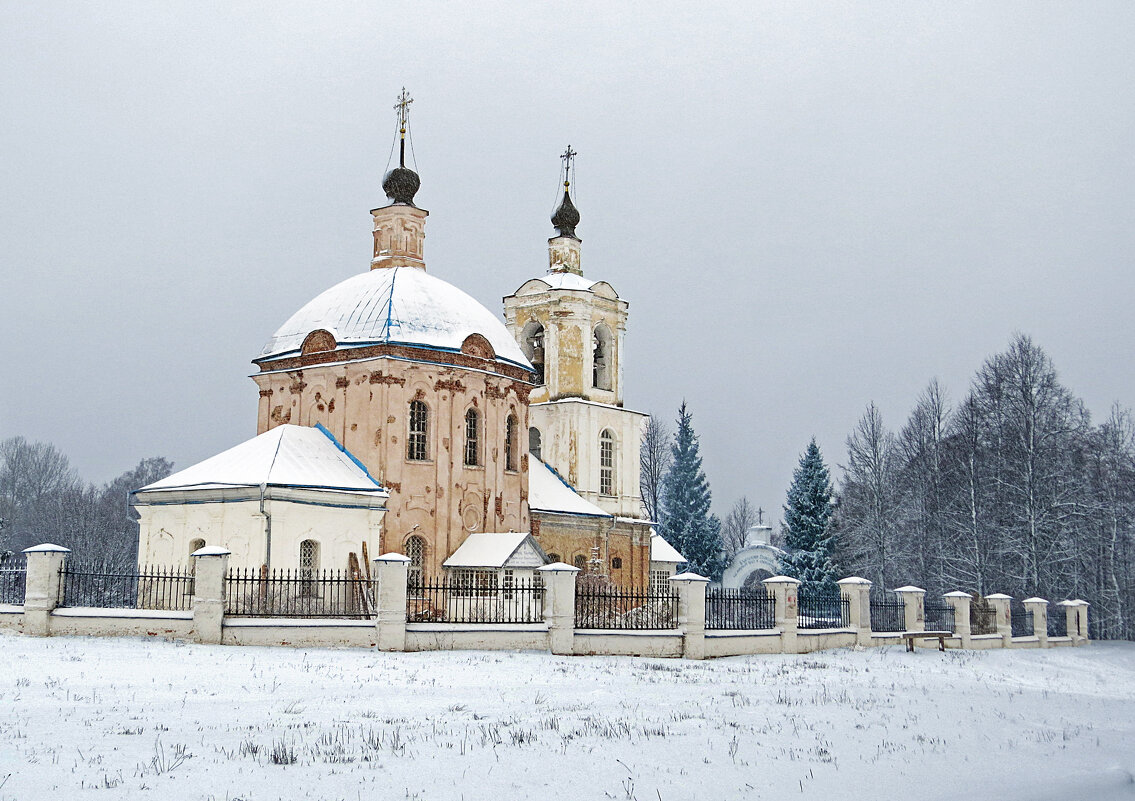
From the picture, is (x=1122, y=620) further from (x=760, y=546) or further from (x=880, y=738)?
(x=880, y=738)

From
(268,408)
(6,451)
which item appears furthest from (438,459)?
(6,451)

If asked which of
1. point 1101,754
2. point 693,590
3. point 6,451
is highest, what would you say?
point 6,451

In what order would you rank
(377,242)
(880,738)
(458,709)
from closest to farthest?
1. (880,738)
2. (458,709)
3. (377,242)

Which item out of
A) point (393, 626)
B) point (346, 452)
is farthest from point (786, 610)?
point (346, 452)

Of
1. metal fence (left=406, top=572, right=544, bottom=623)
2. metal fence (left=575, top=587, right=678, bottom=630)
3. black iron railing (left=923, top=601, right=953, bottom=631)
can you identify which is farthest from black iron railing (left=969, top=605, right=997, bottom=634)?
metal fence (left=406, top=572, right=544, bottom=623)

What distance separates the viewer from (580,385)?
38531 millimetres

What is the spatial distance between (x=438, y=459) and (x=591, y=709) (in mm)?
16833

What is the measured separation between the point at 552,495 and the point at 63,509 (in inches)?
1273

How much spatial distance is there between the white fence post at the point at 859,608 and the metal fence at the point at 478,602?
696cm

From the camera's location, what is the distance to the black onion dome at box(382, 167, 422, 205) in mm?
33719

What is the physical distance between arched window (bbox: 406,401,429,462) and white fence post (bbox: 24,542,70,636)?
36.9ft

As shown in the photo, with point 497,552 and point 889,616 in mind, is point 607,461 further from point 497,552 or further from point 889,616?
point 889,616

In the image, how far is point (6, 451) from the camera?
72125mm

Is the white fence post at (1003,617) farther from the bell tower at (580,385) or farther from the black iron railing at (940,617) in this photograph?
the bell tower at (580,385)
